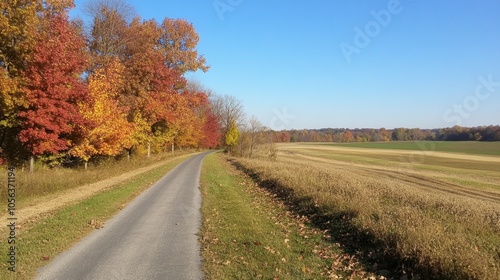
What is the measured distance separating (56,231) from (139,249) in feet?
9.55

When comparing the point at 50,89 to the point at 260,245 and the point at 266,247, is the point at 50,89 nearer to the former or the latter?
the point at 260,245

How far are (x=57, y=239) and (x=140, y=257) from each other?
2573mm

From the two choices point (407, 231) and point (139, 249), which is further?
point (139, 249)

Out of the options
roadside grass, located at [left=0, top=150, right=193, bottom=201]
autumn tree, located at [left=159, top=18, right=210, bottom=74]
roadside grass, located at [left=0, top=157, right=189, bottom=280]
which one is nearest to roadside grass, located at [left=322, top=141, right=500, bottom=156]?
autumn tree, located at [left=159, top=18, right=210, bottom=74]

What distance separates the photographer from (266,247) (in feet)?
25.4

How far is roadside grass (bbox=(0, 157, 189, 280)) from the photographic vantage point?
6496 mm

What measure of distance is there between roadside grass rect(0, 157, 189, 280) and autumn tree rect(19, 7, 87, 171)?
7.02 m

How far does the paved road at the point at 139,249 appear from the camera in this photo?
6.09 meters

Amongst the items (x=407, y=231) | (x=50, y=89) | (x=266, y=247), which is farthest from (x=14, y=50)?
(x=407, y=231)

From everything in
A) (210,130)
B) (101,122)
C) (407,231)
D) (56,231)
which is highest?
(210,130)

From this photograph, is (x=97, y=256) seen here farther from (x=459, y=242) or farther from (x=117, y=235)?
(x=459, y=242)

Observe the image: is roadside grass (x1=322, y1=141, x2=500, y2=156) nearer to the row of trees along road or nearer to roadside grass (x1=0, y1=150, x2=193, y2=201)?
the row of trees along road

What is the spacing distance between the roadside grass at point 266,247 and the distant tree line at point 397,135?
86.1m

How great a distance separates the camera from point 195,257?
23.1 ft
